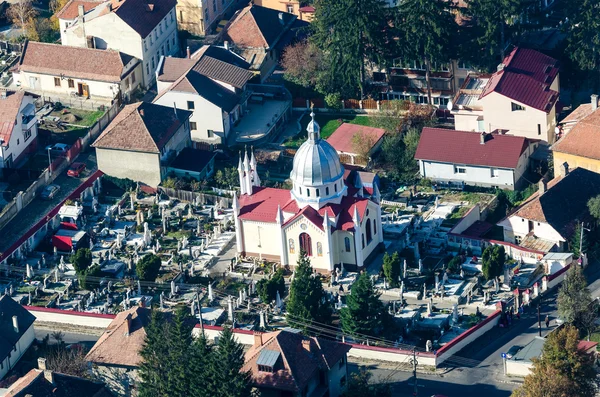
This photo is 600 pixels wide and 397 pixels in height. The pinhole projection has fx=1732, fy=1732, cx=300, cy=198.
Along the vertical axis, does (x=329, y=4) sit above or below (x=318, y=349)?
above

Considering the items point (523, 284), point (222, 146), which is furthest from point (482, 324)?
point (222, 146)

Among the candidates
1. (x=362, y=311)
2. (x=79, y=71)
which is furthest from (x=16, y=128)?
(x=362, y=311)

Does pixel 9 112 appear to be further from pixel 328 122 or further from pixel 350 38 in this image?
pixel 350 38

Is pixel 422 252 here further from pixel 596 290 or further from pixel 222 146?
pixel 222 146

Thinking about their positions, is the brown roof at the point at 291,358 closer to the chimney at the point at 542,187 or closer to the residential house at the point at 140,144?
the chimney at the point at 542,187

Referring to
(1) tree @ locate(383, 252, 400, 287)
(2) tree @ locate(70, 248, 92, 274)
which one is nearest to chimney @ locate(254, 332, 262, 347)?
(1) tree @ locate(383, 252, 400, 287)

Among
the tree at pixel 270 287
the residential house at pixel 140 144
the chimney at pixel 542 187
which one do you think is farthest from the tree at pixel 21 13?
the chimney at pixel 542 187
